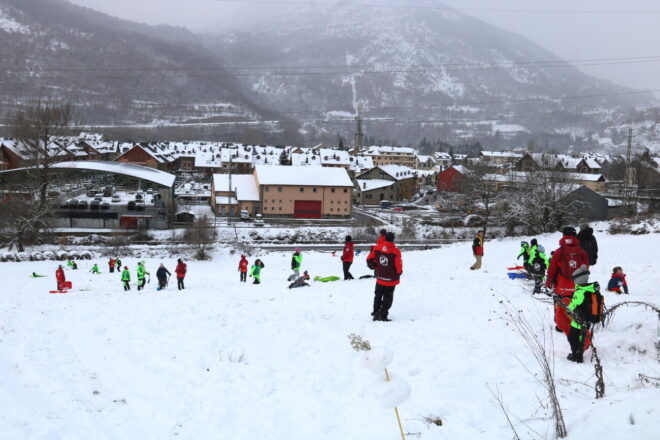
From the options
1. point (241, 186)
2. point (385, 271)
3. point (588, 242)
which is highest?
point (241, 186)

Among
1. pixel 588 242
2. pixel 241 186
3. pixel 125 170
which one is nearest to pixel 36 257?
pixel 125 170

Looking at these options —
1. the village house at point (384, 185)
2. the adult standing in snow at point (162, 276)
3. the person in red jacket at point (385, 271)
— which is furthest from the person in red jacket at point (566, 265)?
the village house at point (384, 185)

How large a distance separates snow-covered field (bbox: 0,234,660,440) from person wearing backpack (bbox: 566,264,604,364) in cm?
26

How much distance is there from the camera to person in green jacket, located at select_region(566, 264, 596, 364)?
20.6ft

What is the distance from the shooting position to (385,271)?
941 centimetres

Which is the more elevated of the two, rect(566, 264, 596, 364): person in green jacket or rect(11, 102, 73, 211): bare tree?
rect(11, 102, 73, 211): bare tree

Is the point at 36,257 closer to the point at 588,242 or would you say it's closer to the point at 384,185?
the point at 588,242

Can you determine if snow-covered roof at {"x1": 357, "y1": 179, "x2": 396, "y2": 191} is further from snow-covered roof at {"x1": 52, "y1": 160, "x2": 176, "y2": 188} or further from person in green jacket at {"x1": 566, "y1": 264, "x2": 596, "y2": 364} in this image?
person in green jacket at {"x1": 566, "y1": 264, "x2": 596, "y2": 364}

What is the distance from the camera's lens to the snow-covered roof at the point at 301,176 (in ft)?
214

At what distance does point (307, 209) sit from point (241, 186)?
10058 millimetres

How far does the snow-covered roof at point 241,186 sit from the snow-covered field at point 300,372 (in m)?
52.4

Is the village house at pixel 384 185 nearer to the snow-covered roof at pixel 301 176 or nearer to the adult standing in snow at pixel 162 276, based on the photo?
the snow-covered roof at pixel 301 176

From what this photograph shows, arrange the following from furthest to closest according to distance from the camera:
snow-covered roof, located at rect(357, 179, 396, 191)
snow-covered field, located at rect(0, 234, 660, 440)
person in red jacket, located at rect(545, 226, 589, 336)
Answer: snow-covered roof, located at rect(357, 179, 396, 191)
person in red jacket, located at rect(545, 226, 589, 336)
snow-covered field, located at rect(0, 234, 660, 440)

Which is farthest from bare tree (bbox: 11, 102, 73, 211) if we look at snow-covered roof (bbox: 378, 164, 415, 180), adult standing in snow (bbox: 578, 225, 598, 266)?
snow-covered roof (bbox: 378, 164, 415, 180)
